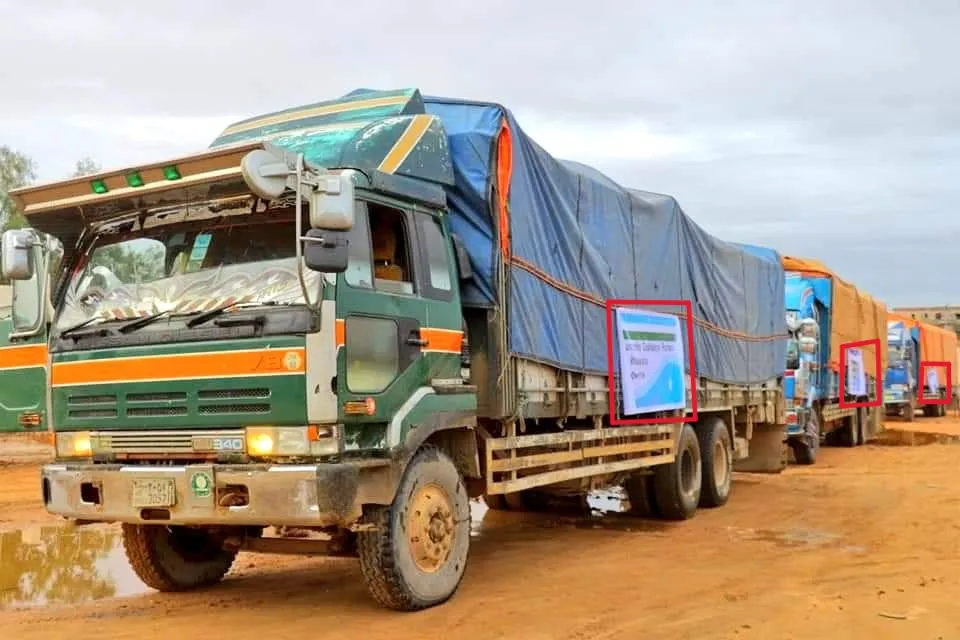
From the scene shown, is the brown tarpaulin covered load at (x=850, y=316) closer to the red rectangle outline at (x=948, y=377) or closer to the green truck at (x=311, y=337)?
the red rectangle outline at (x=948, y=377)

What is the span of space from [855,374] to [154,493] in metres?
17.6

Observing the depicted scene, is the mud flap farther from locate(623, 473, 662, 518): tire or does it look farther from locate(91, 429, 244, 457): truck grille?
locate(91, 429, 244, 457): truck grille

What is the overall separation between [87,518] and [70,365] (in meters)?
0.93

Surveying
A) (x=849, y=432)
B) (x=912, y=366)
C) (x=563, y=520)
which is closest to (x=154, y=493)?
(x=563, y=520)

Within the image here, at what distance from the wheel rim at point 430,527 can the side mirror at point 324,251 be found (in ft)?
5.43

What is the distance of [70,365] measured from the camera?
6.06 meters

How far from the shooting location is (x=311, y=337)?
5402 millimetres

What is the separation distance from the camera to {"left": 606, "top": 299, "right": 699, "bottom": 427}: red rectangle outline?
345 inches

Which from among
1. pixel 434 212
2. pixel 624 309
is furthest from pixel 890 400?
pixel 434 212

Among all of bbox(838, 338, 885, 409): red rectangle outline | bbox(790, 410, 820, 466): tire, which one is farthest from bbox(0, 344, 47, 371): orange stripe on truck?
bbox(838, 338, 885, 409): red rectangle outline

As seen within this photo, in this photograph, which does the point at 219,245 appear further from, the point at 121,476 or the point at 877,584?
the point at 877,584

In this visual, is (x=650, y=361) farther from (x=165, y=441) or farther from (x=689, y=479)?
(x=165, y=441)

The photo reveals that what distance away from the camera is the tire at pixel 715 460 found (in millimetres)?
11109

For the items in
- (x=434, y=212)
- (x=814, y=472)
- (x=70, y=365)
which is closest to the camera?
(x=70, y=365)
